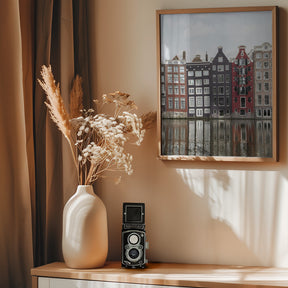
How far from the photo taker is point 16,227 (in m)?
2.03

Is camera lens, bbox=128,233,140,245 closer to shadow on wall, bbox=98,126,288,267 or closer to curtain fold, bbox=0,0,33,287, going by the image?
shadow on wall, bbox=98,126,288,267

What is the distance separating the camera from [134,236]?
2150mm

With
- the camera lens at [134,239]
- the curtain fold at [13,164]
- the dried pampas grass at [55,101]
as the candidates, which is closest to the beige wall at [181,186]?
the camera lens at [134,239]

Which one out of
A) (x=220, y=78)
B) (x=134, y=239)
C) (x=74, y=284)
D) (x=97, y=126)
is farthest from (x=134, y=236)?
(x=220, y=78)

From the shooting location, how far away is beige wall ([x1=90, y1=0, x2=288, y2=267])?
2234mm

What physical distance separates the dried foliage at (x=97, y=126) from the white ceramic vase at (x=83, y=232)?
136 mm

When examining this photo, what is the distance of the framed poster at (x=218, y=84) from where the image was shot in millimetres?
2225

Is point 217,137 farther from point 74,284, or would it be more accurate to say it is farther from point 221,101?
point 74,284

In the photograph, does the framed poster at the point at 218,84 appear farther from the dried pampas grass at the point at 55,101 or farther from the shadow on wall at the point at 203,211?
the dried pampas grass at the point at 55,101

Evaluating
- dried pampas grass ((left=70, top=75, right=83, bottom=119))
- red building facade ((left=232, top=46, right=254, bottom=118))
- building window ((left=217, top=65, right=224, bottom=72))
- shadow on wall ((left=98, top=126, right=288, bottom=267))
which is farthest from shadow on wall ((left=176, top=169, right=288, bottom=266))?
dried pampas grass ((left=70, top=75, right=83, bottom=119))

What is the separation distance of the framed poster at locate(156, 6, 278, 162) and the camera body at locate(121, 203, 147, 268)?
32cm

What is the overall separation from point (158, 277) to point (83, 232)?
0.40 meters

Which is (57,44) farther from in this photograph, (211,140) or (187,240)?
(187,240)

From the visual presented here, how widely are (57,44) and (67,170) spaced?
2.22 feet
